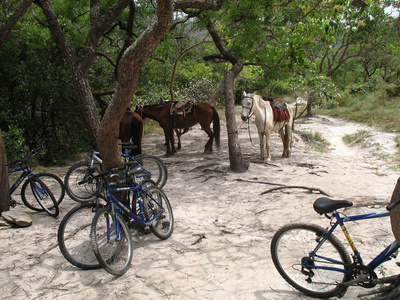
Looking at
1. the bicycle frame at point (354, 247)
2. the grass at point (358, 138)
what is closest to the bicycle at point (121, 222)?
the bicycle frame at point (354, 247)

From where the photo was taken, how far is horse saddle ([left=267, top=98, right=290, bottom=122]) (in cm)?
885

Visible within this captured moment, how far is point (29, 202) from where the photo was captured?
5.20m

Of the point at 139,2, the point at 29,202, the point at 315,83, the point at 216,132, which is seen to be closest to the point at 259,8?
the point at 315,83

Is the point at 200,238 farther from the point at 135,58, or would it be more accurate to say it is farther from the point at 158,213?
the point at 135,58

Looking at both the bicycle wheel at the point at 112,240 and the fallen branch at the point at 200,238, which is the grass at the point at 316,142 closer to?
the fallen branch at the point at 200,238

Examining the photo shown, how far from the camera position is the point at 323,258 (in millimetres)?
2705

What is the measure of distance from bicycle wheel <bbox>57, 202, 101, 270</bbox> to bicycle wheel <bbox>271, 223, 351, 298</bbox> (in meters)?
2.03

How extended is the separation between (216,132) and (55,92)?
5027mm

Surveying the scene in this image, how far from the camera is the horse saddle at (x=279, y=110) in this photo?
8.85 meters

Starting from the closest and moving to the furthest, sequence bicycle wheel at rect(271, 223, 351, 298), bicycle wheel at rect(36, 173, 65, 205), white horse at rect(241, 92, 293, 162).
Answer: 1. bicycle wheel at rect(271, 223, 351, 298)
2. bicycle wheel at rect(36, 173, 65, 205)
3. white horse at rect(241, 92, 293, 162)

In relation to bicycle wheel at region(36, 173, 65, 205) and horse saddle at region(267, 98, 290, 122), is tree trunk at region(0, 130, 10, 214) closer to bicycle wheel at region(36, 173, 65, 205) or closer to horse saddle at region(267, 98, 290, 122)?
bicycle wheel at region(36, 173, 65, 205)

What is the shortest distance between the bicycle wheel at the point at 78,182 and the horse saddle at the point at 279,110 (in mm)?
5361

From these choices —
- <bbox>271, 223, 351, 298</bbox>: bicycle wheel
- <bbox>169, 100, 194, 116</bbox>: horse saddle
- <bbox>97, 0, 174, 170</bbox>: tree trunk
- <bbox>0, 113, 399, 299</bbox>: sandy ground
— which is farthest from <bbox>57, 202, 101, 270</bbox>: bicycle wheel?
<bbox>169, 100, 194, 116</bbox>: horse saddle

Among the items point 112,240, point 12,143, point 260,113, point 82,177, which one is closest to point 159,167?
point 82,177
